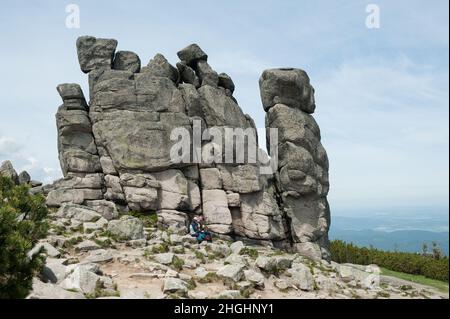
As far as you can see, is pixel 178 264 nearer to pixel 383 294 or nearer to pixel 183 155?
pixel 383 294

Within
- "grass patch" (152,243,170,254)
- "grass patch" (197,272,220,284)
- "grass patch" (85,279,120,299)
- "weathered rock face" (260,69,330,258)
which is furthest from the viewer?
"weathered rock face" (260,69,330,258)

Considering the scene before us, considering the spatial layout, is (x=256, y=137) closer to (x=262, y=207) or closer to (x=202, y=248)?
(x=262, y=207)

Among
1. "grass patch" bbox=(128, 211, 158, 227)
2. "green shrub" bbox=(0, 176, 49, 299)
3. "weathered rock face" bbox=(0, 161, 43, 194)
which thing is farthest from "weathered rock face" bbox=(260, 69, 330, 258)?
"green shrub" bbox=(0, 176, 49, 299)

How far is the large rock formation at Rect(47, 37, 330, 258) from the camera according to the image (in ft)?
128

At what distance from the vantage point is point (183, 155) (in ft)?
131

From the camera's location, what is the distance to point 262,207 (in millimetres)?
40875

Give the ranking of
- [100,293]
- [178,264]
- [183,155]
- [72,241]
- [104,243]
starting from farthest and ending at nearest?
[183,155] → [104,243] → [72,241] → [178,264] → [100,293]

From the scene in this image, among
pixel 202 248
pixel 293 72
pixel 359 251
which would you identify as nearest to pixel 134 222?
pixel 202 248

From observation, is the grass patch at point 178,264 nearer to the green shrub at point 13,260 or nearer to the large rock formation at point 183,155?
the green shrub at point 13,260

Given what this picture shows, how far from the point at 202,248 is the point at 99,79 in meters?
23.9

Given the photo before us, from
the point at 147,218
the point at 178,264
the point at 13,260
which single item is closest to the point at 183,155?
the point at 147,218

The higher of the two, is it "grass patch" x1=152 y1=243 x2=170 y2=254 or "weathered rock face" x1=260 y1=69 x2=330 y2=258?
"weathered rock face" x1=260 y1=69 x2=330 y2=258

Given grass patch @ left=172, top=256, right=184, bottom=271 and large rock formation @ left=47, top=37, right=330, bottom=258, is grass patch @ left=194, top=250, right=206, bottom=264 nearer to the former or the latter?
grass patch @ left=172, top=256, right=184, bottom=271
